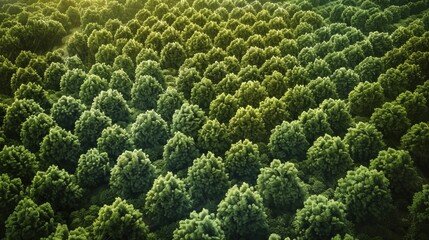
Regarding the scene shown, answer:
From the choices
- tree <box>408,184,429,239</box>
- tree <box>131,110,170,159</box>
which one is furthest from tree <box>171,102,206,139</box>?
tree <box>408,184,429,239</box>

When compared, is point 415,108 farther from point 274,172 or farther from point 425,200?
point 274,172

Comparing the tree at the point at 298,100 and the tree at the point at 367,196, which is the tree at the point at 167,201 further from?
the tree at the point at 298,100

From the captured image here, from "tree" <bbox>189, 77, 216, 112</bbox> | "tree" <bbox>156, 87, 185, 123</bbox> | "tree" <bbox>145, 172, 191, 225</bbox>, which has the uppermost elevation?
"tree" <bbox>189, 77, 216, 112</bbox>

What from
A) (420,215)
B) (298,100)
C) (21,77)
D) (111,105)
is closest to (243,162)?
(298,100)

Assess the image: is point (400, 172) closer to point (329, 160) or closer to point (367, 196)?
point (367, 196)

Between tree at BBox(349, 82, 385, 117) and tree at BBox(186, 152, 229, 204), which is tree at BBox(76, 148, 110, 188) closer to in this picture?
tree at BBox(186, 152, 229, 204)

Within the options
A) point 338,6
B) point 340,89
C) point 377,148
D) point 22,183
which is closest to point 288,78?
point 340,89
